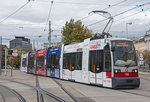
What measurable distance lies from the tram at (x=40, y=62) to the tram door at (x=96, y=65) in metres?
12.3

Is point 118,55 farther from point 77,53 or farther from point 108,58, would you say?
point 77,53

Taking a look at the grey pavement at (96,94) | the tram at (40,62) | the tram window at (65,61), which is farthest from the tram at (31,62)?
the grey pavement at (96,94)

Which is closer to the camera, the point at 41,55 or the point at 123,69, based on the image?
the point at 123,69

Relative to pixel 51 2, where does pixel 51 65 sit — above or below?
below

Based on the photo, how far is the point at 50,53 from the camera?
26531mm

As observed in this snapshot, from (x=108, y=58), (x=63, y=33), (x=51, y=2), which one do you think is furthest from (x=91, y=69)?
(x=63, y=33)

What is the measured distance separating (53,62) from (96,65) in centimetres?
970

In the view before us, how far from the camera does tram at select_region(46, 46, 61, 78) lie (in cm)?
2388

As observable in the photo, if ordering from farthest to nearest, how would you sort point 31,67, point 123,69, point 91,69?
point 31,67
point 91,69
point 123,69

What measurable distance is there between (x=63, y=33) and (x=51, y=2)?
17.0 m

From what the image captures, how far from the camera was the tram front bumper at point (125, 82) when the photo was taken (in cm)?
1452

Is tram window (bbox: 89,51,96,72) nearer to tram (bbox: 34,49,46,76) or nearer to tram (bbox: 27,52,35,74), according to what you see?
tram (bbox: 34,49,46,76)

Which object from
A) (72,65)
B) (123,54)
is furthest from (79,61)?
(123,54)

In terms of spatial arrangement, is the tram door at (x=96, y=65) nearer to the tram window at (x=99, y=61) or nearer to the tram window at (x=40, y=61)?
the tram window at (x=99, y=61)
